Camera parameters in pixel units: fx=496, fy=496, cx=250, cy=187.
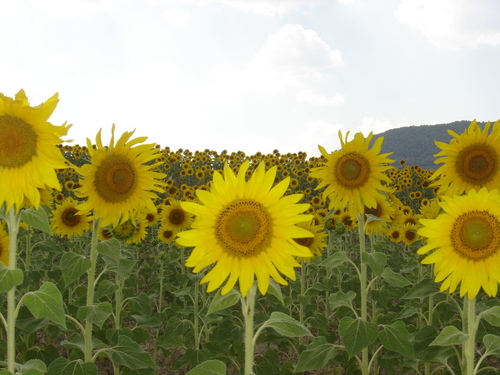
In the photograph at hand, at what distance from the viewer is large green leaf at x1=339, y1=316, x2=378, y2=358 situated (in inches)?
146

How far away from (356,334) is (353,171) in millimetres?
1518

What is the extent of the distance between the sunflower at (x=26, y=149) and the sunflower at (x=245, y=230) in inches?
33.4

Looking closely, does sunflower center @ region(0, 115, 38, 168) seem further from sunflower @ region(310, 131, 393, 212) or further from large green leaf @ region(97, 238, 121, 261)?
sunflower @ region(310, 131, 393, 212)

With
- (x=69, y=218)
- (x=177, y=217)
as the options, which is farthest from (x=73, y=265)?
(x=69, y=218)

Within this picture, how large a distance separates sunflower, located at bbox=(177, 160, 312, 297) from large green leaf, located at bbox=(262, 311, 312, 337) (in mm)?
318

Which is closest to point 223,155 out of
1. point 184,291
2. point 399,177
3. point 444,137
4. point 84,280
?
point 399,177

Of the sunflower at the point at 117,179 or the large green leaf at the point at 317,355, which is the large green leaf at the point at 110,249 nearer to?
the sunflower at the point at 117,179

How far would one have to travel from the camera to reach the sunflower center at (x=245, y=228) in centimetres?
252

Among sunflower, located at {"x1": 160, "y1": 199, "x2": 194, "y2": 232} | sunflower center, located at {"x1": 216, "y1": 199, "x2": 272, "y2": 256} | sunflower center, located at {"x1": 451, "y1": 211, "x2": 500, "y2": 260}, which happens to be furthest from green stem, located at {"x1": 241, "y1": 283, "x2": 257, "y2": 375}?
sunflower, located at {"x1": 160, "y1": 199, "x2": 194, "y2": 232}

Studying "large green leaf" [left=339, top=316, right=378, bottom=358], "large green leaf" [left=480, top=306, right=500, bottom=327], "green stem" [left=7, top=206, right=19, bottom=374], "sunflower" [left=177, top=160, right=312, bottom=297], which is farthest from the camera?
"large green leaf" [left=339, top=316, right=378, bottom=358]

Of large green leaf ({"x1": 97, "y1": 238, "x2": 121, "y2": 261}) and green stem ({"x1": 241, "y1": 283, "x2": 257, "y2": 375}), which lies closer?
green stem ({"x1": 241, "y1": 283, "x2": 257, "y2": 375})

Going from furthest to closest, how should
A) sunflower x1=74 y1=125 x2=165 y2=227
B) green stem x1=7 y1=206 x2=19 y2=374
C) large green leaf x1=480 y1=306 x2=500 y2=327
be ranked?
1. sunflower x1=74 y1=125 x2=165 y2=227
2. large green leaf x1=480 y1=306 x2=500 y2=327
3. green stem x1=7 y1=206 x2=19 y2=374

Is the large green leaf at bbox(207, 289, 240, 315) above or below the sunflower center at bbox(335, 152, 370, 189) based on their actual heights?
below

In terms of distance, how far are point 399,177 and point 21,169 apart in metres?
16.8
